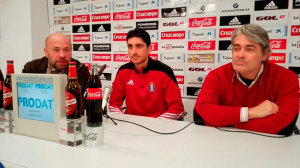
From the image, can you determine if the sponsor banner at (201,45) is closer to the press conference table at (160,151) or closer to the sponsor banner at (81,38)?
the sponsor banner at (81,38)

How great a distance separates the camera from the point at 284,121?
1.18 meters

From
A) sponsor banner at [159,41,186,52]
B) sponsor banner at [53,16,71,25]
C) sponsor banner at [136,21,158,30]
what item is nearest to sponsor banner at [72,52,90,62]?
sponsor banner at [53,16,71,25]

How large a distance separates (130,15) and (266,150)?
8.24 ft

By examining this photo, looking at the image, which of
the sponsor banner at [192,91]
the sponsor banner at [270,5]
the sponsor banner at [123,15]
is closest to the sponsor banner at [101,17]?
the sponsor banner at [123,15]

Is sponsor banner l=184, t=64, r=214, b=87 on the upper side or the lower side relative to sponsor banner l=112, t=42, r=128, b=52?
lower

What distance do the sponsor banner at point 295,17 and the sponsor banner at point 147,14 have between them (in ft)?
4.80

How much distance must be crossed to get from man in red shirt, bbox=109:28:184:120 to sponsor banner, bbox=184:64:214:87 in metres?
0.71

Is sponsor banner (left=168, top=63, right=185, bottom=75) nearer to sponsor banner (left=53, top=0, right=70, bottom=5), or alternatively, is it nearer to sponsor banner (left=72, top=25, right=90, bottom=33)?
sponsor banner (left=72, top=25, right=90, bottom=33)

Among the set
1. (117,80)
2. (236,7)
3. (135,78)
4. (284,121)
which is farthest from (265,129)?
(236,7)

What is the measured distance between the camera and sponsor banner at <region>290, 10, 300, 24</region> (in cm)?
221

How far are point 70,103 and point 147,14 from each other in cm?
224

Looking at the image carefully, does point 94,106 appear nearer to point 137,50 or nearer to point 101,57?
point 137,50

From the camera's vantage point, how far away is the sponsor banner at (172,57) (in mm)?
2764

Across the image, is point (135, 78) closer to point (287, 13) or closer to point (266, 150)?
point (266, 150)
